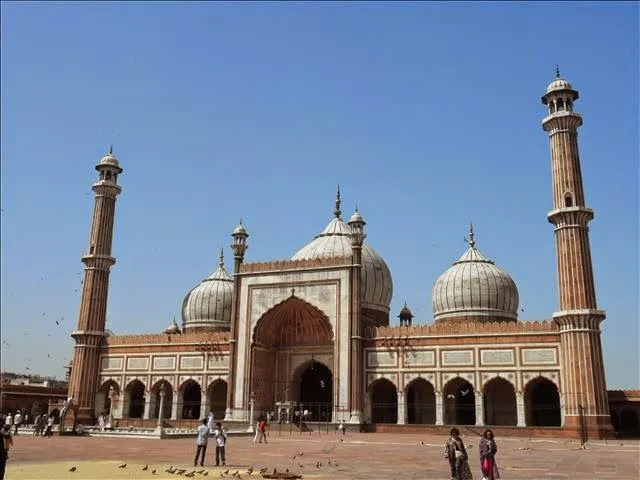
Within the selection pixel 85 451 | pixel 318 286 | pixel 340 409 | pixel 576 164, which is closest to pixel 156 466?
pixel 85 451

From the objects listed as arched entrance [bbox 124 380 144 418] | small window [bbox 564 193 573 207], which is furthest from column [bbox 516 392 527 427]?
arched entrance [bbox 124 380 144 418]

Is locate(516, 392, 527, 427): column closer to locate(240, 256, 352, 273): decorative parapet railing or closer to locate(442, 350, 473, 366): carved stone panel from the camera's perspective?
locate(442, 350, 473, 366): carved stone panel

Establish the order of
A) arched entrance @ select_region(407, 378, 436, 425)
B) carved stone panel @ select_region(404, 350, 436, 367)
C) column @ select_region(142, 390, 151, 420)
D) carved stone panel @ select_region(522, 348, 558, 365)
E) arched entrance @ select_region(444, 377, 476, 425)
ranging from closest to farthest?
carved stone panel @ select_region(522, 348, 558, 365)
carved stone panel @ select_region(404, 350, 436, 367)
arched entrance @ select_region(444, 377, 476, 425)
arched entrance @ select_region(407, 378, 436, 425)
column @ select_region(142, 390, 151, 420)

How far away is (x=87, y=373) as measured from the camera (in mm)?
37125

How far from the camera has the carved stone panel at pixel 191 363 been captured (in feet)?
116

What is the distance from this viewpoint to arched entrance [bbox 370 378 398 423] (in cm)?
3258

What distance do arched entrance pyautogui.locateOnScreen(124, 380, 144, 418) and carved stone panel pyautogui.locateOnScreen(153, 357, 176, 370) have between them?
164cm

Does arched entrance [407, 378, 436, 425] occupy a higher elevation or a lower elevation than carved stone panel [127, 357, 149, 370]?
lower

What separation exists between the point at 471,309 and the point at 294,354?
9.69 metres

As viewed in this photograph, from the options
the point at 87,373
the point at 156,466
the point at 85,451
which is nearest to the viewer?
the point at 156,466

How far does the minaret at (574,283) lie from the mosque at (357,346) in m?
0.06

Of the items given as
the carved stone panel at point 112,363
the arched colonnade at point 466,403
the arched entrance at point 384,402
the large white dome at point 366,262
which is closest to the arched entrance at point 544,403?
the arched colonnade at point 466,403

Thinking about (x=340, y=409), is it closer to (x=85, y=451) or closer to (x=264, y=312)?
(x=264, y=312)

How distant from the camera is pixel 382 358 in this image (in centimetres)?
3105
